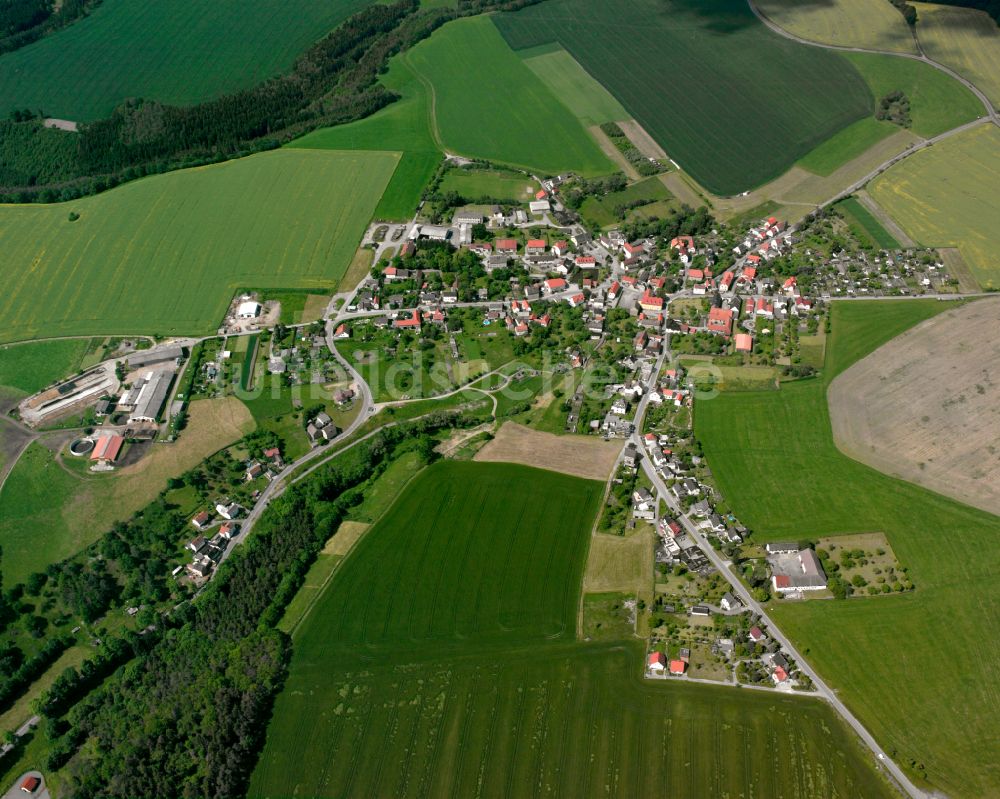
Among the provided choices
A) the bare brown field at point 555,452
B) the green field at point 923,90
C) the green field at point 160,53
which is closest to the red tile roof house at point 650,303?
the bare brown field at point 555,452

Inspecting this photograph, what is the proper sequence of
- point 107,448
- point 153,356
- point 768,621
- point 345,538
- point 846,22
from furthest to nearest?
1. point 846,22
2. point 153,356
3. point 107,448
4. point 345,538
5. point 768,621

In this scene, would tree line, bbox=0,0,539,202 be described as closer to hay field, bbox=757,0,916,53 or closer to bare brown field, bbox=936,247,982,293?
hay field, bbox=757,0,916,53

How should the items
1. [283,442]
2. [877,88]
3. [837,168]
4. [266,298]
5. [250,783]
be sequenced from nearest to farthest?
[250,783]
[283,442]
[266,298]
[837,168]
[877,88]

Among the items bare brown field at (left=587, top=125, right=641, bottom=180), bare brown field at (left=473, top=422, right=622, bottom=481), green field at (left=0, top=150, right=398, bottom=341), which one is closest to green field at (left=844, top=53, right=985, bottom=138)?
bare brown field at (left=587, top=125, right=641, bottom=180)

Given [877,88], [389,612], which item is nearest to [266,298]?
[389,612]

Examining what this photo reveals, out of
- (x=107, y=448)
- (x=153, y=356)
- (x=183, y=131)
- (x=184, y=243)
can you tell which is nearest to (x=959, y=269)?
(x=153, y=356)

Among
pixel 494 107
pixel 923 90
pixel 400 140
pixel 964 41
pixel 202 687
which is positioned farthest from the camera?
pixel 964 41

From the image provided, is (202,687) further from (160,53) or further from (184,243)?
(160,53)

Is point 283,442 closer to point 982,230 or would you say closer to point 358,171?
point 358,171
